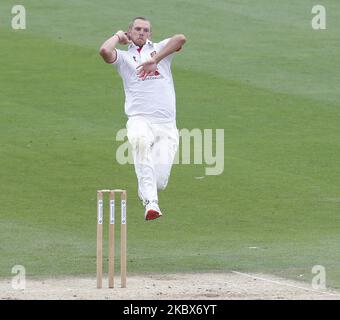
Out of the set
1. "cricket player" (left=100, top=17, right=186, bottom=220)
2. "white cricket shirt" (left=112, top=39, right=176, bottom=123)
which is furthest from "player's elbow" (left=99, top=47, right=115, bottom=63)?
"white cricket shirt" (left=112, top=39, right=176, bottom=123)

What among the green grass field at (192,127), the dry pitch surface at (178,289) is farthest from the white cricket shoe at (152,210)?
the green grass field at (192,127)

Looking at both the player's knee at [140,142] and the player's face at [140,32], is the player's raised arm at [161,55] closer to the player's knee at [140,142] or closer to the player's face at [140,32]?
the player's face at [140,32]

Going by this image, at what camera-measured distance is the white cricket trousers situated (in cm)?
1468

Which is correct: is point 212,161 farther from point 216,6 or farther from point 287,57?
point 216,6

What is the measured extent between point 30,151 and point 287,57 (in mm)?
8328

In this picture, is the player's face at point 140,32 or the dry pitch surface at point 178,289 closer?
the dry pitch surface at point 178,289

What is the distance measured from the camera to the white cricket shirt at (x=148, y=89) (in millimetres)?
14992

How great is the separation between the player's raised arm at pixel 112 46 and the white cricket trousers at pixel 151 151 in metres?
0.77

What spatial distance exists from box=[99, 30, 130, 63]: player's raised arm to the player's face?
0.39 feet

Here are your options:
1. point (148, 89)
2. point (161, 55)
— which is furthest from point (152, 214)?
point (161, 55)

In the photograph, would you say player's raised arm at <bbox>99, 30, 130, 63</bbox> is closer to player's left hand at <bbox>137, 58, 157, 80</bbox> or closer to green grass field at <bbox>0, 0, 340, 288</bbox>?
player's left hand at <bbox>137, 58, 157, 80</bbox>

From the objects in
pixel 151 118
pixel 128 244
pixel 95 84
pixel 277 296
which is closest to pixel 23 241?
pixel 128 244

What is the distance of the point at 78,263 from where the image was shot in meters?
15.9

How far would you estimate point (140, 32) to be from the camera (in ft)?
49.4
